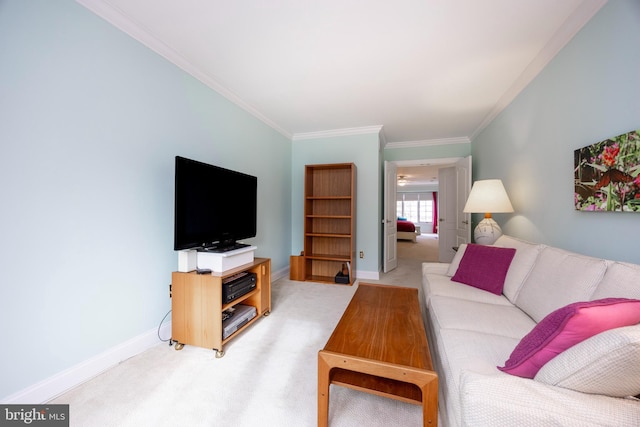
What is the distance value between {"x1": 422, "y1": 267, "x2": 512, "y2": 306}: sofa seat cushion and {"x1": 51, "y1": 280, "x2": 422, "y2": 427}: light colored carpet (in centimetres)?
87

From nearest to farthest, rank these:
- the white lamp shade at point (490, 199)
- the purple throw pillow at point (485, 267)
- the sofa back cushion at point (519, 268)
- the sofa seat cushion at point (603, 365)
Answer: the sofa seat cushion at point (603, 365), the sofa back cushion at point (519, 268), the purple throw pillow at point (485, 267), the white lamp shade at point (490, 199)

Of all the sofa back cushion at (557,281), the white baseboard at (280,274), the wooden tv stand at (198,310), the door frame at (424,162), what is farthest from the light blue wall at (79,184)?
the door frame at (424,162)

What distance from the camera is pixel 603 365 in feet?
2.17

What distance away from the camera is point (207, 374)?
1.54 meters

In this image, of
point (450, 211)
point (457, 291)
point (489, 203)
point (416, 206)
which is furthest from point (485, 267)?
point (416, 206)

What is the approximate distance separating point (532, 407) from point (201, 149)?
271cm

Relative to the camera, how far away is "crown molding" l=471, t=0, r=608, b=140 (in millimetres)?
1487

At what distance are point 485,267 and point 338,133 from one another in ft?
9.30

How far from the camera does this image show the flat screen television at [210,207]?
1.74 metres

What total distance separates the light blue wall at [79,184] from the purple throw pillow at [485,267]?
8.45 feet

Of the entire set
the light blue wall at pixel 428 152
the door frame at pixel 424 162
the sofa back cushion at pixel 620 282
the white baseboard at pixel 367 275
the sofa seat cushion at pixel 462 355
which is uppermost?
the light blue wall at pixel 428 152

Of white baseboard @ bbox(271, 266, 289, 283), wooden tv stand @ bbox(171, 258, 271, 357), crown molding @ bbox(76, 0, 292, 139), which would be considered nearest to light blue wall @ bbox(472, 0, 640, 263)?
wooden tv stand @ bbox(171, 258, 271, 357)

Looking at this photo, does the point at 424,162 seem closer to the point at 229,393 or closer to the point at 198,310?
the point at 198,310

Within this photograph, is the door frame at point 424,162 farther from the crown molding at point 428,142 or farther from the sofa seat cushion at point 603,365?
the sofa seat cushion at point 603,365
